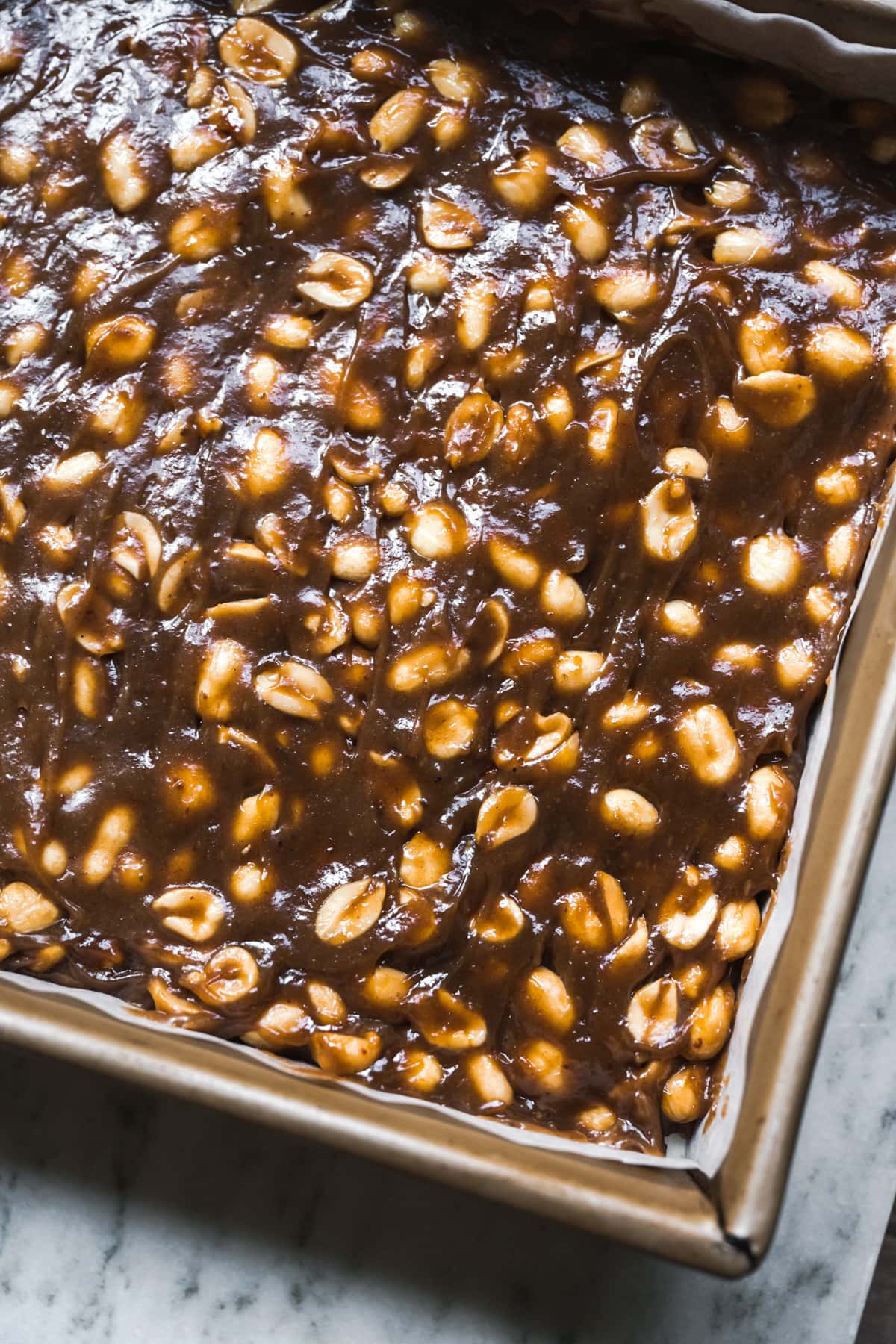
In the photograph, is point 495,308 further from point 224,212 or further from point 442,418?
point 224,212

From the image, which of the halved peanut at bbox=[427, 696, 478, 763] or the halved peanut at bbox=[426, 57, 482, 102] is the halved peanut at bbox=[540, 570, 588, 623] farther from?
the halved peanut at bbox=[426, 57, 482, 102]

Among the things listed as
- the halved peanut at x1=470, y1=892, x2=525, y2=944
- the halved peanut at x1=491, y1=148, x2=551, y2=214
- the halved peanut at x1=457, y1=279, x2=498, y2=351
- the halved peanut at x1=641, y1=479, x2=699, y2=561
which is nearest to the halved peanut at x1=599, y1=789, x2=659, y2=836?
the halved peanut at x1=470, y1=892, x2=525, y2=944

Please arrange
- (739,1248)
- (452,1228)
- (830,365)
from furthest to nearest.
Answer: (452,1228) < (830,365) < (739,1248)

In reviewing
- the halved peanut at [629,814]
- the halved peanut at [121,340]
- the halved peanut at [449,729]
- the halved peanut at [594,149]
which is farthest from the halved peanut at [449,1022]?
the halved peanut at [594,149]

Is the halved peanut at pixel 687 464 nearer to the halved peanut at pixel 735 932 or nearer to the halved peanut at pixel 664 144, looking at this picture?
the halved peanut at pixel 664 144

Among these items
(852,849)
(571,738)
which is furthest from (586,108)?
(852,849)

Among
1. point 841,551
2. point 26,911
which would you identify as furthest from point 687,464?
point 26,911

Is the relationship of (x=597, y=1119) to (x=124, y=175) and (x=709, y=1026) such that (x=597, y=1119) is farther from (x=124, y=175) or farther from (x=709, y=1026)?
(x=124, y=175)
